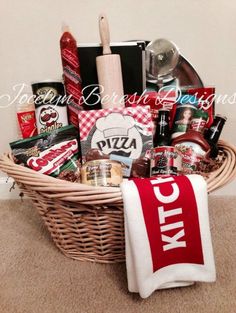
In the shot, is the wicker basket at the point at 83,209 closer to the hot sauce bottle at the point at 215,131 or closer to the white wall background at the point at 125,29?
the hot sauce bottle at the point at 215,131

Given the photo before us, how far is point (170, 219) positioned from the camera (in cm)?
64

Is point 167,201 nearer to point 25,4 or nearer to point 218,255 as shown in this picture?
point 218,255

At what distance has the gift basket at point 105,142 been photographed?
0.70 meters

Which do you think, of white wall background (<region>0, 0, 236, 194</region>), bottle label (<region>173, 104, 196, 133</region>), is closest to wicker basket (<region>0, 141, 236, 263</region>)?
bottle label (<region>173, 104, 196, 133</region>)

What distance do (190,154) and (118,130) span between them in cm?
20

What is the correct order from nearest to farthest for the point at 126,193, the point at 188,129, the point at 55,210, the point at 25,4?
1. the point at 126,193
2. the point at 55,210
3. the point at 188,129
4. the point at 25,4

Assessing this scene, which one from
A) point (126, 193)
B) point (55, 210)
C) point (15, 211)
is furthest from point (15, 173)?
point (15, 211)

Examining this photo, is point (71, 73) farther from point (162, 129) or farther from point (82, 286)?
point (82, 286)

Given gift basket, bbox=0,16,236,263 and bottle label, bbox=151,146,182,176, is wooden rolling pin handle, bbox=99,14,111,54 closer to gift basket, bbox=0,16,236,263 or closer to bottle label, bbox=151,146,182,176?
gift basket, bbox=0,16,236,263

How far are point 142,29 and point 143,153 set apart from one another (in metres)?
0.57

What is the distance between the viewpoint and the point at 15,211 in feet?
3.99

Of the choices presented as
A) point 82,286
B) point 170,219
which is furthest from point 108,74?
point 82,286

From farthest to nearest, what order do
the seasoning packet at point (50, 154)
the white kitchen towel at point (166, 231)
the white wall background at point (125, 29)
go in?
the white wall background at point (125, 29) → the seasoning packet at point (50, 154) → the white kitchen towel at point (166, 231)

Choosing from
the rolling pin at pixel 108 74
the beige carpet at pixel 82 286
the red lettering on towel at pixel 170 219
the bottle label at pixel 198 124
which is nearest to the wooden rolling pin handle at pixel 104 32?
the rolling pin at pixel 108 74
